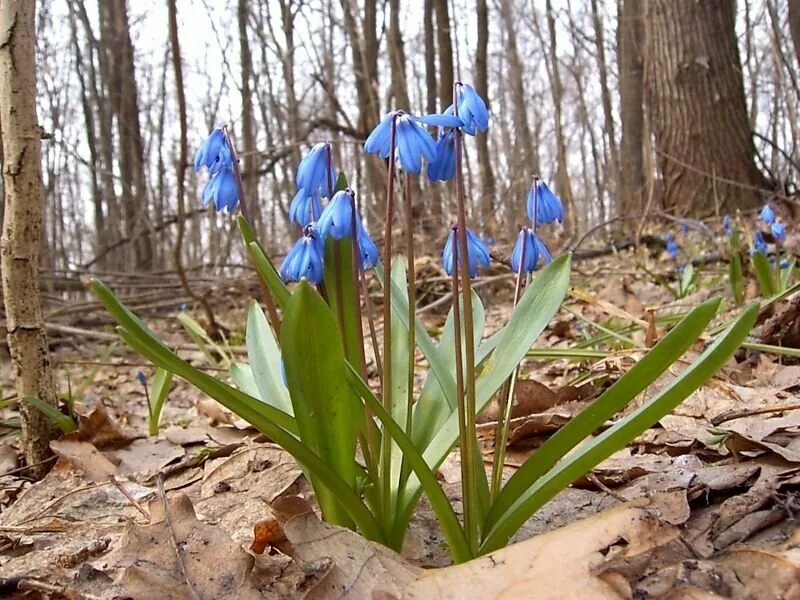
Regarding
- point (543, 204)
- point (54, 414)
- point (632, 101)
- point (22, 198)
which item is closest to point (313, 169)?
point (543, 204)

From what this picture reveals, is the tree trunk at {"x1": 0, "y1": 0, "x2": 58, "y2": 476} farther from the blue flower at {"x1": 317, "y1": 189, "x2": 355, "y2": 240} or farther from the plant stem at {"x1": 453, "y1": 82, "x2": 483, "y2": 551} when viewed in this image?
the plant stem at {"x1": 453, "y1": 82, "x2": 483, "y2": 551}

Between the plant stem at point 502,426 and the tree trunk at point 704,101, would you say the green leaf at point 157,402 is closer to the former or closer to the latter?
the plant stem at point 502,426

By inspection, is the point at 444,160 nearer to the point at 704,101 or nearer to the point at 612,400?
the point at 612,400

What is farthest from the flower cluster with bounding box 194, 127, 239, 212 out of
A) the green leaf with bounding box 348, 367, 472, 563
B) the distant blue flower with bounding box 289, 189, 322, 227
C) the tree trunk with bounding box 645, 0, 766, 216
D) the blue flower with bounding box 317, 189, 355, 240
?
the tree trunk with bounding box 645, 0, 766, 216

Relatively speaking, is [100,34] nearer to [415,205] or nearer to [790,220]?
[415,205]

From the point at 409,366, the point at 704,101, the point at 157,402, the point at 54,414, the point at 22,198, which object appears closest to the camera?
the point at 409,366

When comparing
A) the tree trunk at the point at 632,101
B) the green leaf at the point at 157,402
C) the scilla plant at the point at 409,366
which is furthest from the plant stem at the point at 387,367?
the tree trunk at the point at 632,101
